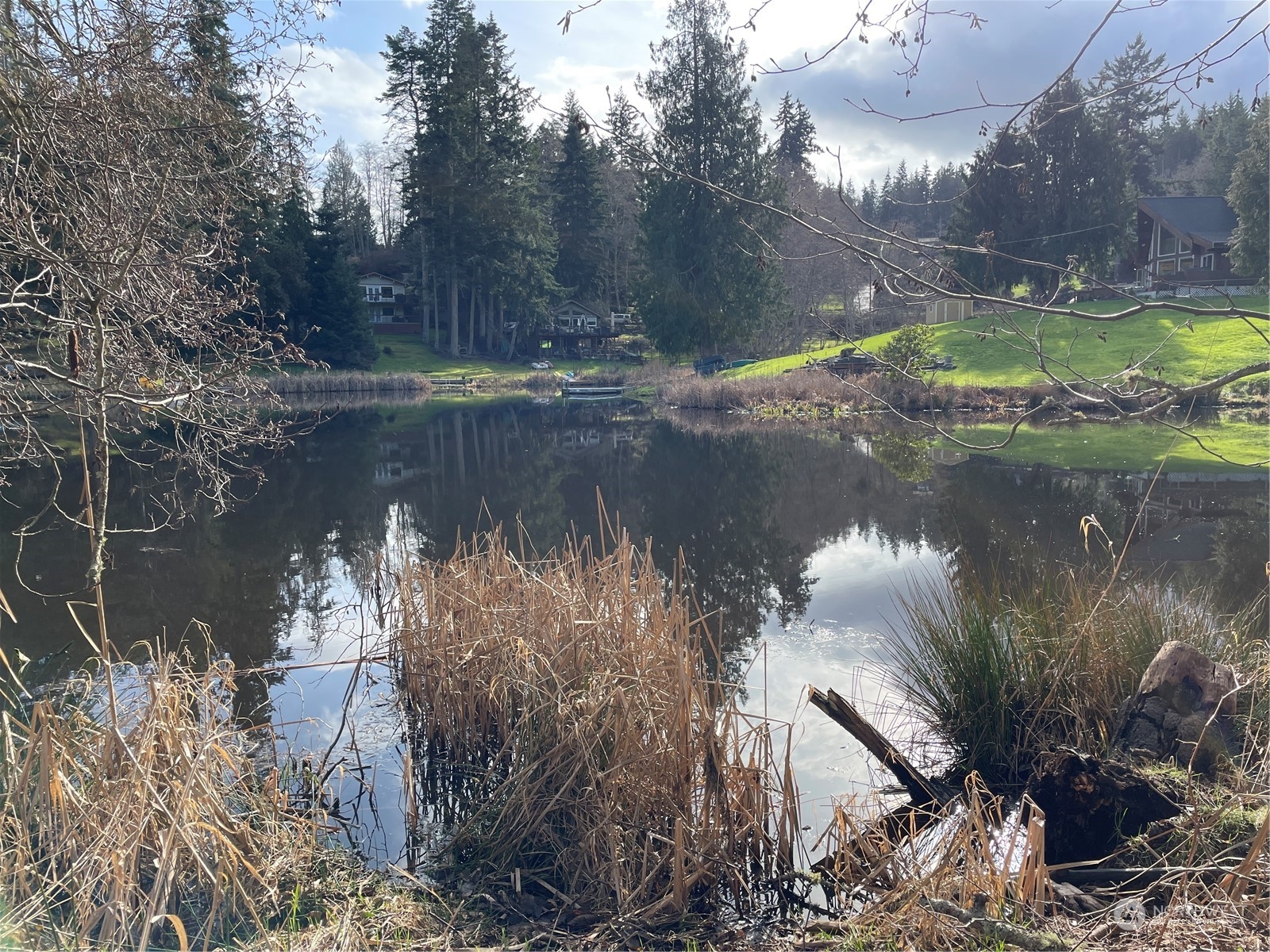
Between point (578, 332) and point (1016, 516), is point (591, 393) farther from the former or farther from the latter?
point (1016, 516)

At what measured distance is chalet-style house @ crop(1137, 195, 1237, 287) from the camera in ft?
132

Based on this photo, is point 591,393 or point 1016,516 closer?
point 1016,516

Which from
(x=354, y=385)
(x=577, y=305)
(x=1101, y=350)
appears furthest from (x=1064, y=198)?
(x=354, y=385)

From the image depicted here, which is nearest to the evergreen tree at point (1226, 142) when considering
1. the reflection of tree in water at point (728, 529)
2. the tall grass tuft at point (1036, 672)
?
the reflection of tree in water at point (728, 529)

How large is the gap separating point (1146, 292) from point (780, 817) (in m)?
44.8

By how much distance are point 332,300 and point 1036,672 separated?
43247 millimetres

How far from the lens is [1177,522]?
13.2 m

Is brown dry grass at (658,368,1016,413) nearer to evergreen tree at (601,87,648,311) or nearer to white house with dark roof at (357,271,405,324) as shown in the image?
evergreen tree at (601,87,648,311)

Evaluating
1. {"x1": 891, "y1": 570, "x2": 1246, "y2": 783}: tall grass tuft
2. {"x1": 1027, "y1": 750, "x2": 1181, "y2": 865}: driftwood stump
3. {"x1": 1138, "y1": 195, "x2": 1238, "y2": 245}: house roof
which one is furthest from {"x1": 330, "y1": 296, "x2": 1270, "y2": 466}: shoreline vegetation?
{"x1": 1027, "y1": 750, "x2": 1181, "y2": 865}: driftwood stump

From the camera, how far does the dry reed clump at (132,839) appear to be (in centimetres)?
331

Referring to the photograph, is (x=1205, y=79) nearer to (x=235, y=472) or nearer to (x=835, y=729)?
(x=835, y=729)

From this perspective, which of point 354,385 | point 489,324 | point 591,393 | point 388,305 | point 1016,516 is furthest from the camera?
point 388,305

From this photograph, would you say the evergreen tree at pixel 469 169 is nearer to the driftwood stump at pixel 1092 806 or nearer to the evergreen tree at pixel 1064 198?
the evergreen tree at pixel 1064 198

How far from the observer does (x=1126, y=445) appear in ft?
73.1
